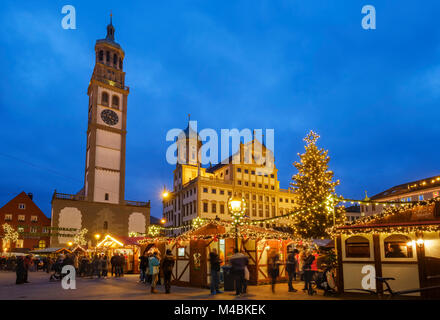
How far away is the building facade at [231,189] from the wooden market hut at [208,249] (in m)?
42.0

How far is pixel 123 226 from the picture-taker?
4897 centimetres

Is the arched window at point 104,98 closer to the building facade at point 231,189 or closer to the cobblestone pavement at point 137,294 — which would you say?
the building facade at point 231,189

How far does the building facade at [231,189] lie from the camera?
61406mm

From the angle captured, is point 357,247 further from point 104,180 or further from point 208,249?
point 104,180

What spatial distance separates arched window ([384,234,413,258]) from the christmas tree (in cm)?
1383

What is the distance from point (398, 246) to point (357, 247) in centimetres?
135

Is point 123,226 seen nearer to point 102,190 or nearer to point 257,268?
point 102,190

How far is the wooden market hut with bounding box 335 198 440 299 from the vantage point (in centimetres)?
1116

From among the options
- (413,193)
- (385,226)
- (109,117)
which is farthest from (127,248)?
(413,193)

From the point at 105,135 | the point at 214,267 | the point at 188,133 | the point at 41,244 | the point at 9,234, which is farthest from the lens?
the point at 188,133

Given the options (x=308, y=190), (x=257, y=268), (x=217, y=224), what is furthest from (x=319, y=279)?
(x=308, y=190)

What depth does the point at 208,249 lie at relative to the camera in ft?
52.9

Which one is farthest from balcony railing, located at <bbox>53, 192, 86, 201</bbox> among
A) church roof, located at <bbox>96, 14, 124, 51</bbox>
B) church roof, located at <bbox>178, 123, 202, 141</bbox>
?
church roof, located at <bbox>178, 123, 202, 141</bbox>
